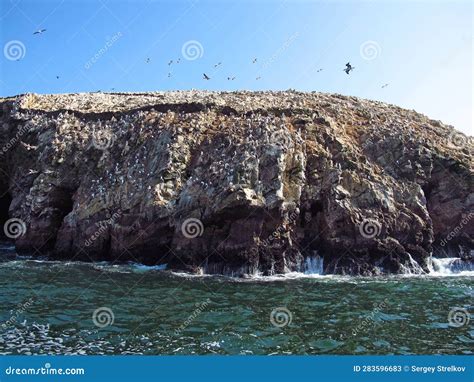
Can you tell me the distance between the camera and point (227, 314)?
20.2 metres

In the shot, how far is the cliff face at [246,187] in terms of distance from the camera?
105 ft

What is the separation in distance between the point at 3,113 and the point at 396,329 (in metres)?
51.5

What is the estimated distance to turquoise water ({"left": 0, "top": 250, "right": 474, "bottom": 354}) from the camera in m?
16.0

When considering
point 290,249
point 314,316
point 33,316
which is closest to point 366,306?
point 314,316

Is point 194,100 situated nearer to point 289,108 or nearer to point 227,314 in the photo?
point 289,108

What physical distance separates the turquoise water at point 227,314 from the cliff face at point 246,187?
12.1ft

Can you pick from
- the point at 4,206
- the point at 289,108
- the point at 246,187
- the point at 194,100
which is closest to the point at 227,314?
the point at 246,187

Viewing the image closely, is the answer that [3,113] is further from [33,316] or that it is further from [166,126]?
[33,316]

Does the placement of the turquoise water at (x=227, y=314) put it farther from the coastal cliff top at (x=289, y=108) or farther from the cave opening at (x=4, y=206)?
the cave opening at (x=4, y=206)

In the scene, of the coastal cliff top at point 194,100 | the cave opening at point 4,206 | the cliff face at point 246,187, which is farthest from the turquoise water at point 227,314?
the coastal cliff top at point 194,100

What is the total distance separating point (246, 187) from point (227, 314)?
14.3 m

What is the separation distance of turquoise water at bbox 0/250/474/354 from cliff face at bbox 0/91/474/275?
370cm

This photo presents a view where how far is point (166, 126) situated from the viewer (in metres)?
43.1

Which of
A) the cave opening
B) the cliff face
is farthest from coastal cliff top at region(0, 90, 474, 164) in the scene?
the cave opening
